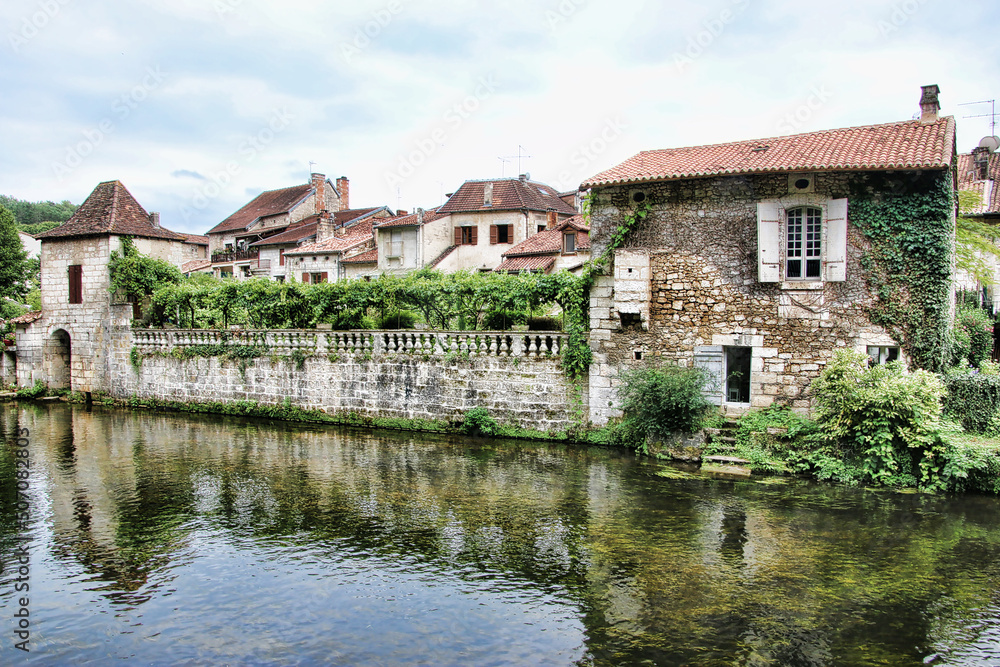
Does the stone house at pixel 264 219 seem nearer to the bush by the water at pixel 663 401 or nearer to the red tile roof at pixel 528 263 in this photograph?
the red tile roof at pixel 528 263

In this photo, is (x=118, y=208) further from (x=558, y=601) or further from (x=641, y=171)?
(x=558, y=601)

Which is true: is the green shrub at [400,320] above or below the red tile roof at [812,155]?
below

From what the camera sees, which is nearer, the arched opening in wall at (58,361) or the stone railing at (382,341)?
the stone railing at (382,341)

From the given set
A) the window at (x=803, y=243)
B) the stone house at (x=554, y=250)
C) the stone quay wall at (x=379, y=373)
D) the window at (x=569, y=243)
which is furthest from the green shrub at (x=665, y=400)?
the window at (x=569, y=243)

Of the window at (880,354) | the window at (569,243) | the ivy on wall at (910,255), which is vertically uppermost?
the window at (569,243)

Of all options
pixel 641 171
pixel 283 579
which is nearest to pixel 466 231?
pixel 641 171

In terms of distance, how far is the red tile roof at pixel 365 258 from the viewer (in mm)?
38750

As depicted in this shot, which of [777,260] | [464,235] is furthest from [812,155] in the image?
[464,235]

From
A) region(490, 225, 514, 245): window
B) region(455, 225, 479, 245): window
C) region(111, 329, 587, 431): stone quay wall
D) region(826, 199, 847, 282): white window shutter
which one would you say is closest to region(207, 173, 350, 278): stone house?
region(455, 225, 479, 245): window

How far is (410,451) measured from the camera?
15.9 metres

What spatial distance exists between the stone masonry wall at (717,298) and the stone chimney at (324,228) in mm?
29622

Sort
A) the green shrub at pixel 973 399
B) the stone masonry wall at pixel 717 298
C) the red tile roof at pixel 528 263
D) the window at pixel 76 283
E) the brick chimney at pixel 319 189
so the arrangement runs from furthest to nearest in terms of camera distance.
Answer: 1. the brick chimney at pixel 319 189
2. the red tile roof at pixel 528 263
3. the window at pixel 76 283
4. the stone masonry wall at pixel 717 298
5. the green shrub at pixel 973 399

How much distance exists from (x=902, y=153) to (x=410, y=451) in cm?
1273

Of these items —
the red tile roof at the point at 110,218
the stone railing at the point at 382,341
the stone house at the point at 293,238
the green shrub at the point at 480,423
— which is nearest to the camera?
the stone railing at the point at 382,341
